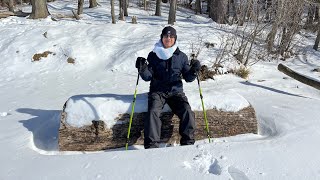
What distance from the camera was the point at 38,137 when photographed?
6086mm

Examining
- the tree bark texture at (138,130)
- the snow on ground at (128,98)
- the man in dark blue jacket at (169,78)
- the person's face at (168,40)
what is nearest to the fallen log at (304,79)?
the snow on ground at (128,98)

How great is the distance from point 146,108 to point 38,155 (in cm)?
163

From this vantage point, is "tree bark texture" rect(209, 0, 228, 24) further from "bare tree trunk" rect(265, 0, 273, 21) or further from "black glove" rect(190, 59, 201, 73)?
"black glove" rect(190, 59, 201, 73)

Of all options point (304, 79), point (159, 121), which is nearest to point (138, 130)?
point (159, 121)

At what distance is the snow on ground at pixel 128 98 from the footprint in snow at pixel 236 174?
0.04 ft

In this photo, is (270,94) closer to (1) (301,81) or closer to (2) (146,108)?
(1) (301,81)

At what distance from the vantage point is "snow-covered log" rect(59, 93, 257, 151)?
17.9 feet

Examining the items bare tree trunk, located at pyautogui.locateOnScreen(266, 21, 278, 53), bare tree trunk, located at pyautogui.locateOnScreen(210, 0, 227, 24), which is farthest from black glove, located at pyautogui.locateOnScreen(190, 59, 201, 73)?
bare tree trunk, located at pyautogui.locateOnScreen(210, 0, 227, 24)

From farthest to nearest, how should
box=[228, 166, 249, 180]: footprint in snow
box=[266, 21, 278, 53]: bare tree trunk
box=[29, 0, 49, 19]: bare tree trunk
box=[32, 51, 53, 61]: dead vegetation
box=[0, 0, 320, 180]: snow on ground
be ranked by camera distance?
box=[29, 0, 49, 19]: bare tree trunk → box=[266, 21, 278, 53]: bare tree trunk → box=[32, 51, 53, 61]: dead vegetation → box=[0, 0, 320, 180]: snow on ground → box=[228, 166, 249, 180]: footprint in snow

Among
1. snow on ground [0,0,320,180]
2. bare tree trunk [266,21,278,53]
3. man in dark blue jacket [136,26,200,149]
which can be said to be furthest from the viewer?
bare tree trunk [266,21,278,53]

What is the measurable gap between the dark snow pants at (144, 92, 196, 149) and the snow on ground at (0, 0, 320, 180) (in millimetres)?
299

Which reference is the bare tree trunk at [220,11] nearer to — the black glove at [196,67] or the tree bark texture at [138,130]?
the black glove at [196,67]

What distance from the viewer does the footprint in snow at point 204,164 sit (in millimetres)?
4301

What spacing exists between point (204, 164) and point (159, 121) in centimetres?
112
